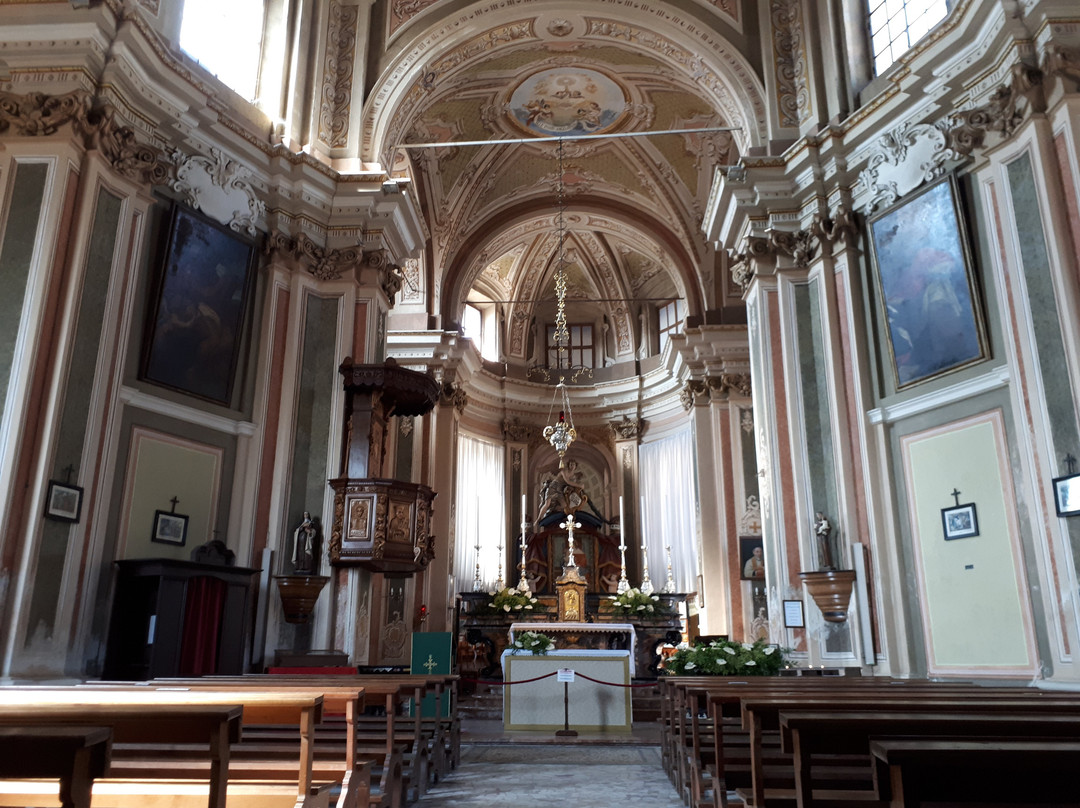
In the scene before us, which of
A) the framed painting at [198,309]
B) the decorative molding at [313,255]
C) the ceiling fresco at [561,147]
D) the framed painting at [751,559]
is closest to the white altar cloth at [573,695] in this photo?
the framed painting at [198,309]

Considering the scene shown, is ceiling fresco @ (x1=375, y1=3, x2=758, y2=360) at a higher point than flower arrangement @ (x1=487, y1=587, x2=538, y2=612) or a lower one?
higher

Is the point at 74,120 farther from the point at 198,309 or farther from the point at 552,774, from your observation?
the point at 552,774

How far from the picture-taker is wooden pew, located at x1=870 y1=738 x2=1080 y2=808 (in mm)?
1881

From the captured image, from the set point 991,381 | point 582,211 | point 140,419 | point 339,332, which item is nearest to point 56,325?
point 140,419

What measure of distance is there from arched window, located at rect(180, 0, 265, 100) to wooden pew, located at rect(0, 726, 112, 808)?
33.3ft

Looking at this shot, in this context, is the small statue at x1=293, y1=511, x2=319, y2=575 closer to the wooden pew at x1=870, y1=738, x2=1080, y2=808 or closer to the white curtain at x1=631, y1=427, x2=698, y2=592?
the wooden pew at x1=870, y1=738, x2=1080, y2=808

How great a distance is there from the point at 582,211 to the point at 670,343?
343 cm

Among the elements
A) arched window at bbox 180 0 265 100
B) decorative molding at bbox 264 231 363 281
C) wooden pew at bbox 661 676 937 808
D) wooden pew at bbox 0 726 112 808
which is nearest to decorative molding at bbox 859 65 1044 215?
wooden pew at bbox 661 676 937 808

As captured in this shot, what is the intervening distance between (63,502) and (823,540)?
7789 millimetres

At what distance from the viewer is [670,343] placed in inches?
714

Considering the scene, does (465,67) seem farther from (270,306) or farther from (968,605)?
(968,605)

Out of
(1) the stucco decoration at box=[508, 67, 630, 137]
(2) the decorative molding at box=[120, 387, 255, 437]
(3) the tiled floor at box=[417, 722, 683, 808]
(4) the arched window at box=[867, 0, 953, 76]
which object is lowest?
(3) the tiled floor at box=[417, 722, 683, 808]

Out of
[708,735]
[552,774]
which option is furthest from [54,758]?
[552,774]

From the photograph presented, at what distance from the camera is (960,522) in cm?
845
